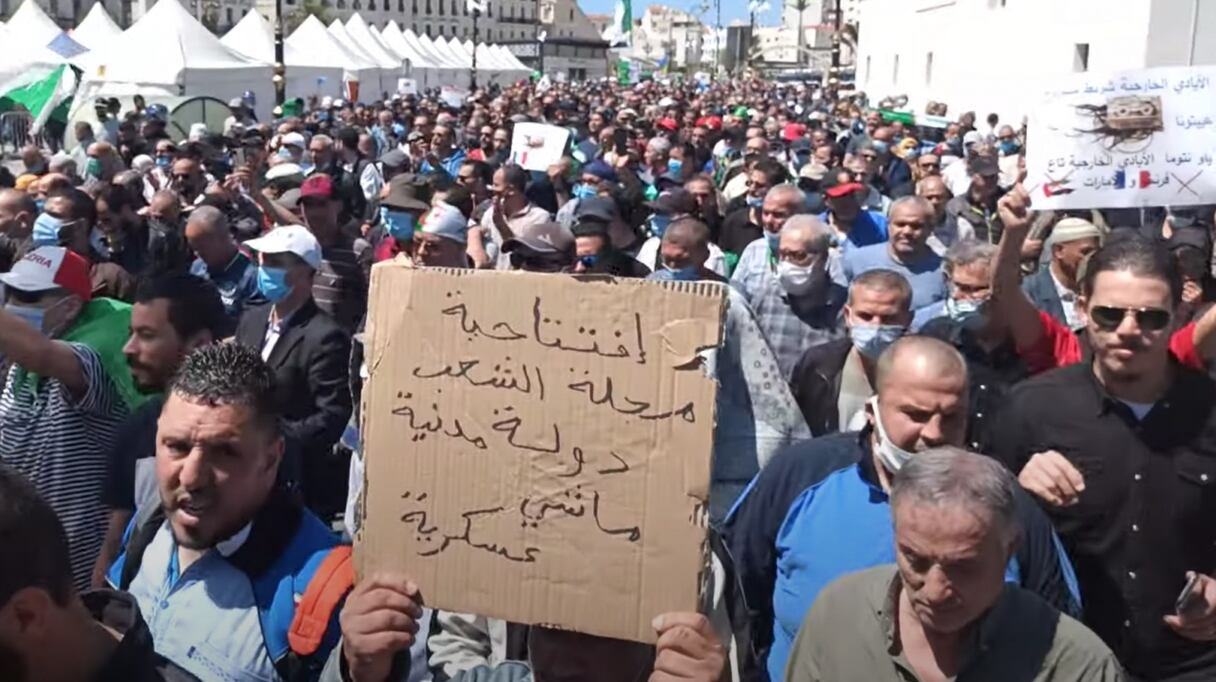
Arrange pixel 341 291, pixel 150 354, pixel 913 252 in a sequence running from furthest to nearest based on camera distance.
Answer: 1. pixel 913 252
2. pixel 341 291
3. pixel 150 354

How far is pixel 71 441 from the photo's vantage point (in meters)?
3.86

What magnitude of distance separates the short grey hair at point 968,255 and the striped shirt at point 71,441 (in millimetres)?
3016

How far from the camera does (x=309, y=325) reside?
197 inches

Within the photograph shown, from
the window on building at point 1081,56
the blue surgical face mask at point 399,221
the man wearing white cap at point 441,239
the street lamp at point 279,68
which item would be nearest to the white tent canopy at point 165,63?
the street lamp at point 279,68

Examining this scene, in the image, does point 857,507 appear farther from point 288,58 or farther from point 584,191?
point 288,58

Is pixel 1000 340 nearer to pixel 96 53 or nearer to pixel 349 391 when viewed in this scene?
pixel 349 391

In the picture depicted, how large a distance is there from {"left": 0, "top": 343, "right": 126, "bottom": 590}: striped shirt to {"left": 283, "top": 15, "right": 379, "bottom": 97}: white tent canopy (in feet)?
100

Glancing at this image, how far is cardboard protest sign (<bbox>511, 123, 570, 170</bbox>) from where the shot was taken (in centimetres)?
1153

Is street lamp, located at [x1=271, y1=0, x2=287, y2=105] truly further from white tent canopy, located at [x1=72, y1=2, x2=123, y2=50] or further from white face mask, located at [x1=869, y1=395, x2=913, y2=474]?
white face mask, located at [x1=869, y1=395, x2=913, y2=474]

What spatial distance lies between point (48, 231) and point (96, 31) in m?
21.5

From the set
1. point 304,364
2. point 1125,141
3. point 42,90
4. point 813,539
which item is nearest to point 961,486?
Result: point 813,539

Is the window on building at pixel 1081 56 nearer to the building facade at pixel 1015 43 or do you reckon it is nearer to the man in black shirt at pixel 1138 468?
the building facade at pixel 1015 43

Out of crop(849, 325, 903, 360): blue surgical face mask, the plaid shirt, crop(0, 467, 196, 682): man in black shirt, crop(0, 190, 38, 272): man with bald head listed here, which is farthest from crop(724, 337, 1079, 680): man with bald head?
crop(0, 190, 38, 272): man with bald head

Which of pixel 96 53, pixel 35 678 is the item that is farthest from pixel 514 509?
pixel 96 53
